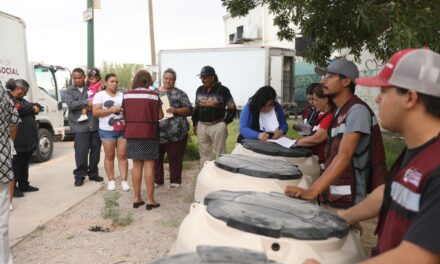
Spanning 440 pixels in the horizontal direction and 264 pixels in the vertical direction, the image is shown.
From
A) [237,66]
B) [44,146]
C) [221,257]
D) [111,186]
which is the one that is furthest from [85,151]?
[237,66]

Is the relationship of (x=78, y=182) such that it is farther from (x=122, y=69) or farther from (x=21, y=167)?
(x=122, y=69)

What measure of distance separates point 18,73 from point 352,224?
314 inches

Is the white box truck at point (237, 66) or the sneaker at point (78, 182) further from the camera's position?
the white box truck at point (237, 66)

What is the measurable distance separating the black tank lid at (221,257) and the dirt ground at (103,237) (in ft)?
8.43

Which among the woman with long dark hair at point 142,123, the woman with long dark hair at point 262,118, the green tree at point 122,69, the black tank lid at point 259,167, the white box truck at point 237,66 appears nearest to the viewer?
the black tank lid at point 259,167

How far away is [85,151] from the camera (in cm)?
668

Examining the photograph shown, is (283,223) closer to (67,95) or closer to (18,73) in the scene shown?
(67,95)

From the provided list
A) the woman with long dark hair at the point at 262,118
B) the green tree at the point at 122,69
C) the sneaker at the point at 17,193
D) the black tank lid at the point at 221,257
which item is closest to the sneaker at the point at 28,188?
the sneaker at the point at 17,193

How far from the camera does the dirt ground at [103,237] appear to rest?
3.99m

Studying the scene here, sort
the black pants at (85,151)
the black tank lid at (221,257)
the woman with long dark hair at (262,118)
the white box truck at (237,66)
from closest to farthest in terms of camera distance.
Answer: the black tank lid at (221,257), the woman with long dark hair at (262,118), the black pants at (85,151), the white box truck at (237,66)

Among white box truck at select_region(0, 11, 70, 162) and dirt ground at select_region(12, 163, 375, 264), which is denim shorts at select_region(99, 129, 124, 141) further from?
white box truck at select_region(0, 11, 70, 162)

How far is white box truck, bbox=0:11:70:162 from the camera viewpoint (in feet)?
26.1

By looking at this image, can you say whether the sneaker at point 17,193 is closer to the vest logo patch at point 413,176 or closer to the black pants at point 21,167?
the black pants at point 21,167

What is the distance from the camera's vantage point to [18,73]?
8250mm
